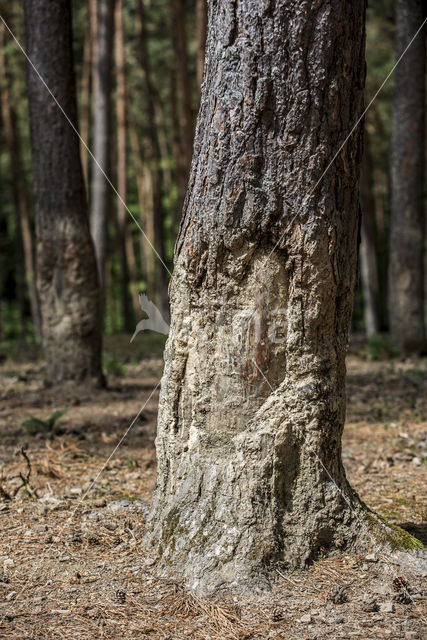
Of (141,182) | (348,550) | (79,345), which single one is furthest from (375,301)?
(348,550)

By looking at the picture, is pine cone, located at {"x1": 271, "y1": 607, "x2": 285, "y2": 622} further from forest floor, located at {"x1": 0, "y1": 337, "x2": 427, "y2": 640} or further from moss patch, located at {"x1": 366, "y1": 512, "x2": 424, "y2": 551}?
moss patch, located at {"x1": 366, "y1": 512, "x2": 424, "y2": 551}

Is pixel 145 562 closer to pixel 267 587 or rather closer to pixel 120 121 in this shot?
pixel 267 587

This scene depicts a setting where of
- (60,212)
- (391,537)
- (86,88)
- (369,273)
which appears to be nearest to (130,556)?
(391,537)

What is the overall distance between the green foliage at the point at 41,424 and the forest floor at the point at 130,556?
0.09 feet

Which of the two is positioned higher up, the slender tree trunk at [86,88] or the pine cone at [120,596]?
the slender tree trunk at [86,88]

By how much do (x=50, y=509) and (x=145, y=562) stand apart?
1.09m

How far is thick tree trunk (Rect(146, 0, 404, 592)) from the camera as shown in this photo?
277 centimetres

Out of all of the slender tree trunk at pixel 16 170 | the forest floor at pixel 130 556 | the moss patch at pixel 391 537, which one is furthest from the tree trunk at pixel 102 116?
the moss patch at pixel 391 537

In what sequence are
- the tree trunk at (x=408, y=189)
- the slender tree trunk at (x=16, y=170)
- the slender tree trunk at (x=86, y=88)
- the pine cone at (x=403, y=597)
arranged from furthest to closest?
the slender tree trunk at (x=16, y=170) < the slender tree trunk at (x=86, y=88) < the tree trunk at (x=408, y=189) < the pine cone at (x=403, y=597)

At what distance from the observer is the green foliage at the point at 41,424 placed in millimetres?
5543

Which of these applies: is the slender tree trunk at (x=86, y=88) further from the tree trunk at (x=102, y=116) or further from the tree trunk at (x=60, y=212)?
the tree trunk at (x=60, y=212)

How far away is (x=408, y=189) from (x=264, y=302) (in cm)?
842

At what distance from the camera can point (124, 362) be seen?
11.3 metres

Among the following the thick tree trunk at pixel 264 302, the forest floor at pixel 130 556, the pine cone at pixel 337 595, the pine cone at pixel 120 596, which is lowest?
the forest floor at pixel 130 556
